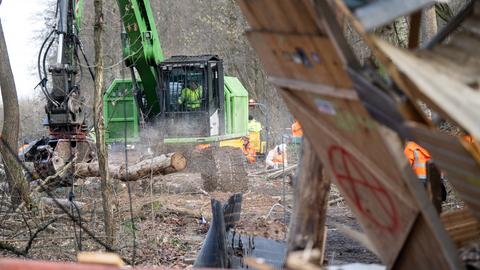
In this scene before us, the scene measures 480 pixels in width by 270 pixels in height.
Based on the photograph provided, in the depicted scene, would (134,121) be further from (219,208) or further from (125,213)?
(219,208)

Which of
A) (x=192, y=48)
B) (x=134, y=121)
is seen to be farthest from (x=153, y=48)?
(x=192, y=48)

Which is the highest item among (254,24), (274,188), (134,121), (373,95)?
(254,24)

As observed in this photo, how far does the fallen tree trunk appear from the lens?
42.5ft

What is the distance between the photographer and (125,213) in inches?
450

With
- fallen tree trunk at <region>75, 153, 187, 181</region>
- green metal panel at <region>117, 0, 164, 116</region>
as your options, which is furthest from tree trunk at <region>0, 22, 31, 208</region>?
green metal panel at <region>117, 0, 164, 116</region>

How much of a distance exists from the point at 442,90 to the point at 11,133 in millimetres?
9753

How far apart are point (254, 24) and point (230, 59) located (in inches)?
1557

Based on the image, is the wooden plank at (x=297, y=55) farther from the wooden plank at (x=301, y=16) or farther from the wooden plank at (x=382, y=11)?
the wooden plank at (x=382, y=11)

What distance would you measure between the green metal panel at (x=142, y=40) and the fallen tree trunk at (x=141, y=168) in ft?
10.6

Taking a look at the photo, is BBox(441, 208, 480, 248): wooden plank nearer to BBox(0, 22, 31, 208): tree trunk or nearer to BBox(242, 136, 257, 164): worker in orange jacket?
BBox(0, 22, 31, 208): tree trunk

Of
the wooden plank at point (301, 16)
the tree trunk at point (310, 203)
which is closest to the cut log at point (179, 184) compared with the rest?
the tree trunk at point (310, 203)

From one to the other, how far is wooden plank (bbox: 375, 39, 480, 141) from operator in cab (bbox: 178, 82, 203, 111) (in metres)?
15.1

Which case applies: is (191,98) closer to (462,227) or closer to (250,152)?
(250,152)

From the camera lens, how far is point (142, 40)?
17.0 m
